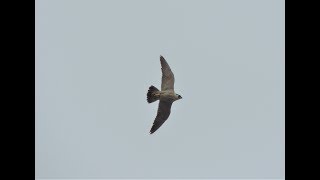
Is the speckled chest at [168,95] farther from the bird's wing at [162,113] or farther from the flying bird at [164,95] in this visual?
the bird's wing at [162,113]

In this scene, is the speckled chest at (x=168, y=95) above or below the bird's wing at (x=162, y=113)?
above

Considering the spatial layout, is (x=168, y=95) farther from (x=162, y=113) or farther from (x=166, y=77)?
(x=162, y=113)

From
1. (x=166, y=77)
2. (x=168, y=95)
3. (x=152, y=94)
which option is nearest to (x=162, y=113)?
(x=168, y=95)

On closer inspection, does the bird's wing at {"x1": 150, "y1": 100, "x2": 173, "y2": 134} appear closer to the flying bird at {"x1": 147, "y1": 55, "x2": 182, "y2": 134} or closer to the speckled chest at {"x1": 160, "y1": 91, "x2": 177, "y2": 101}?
the flying bird at {"x1": 147, "y1": 55, "x2": 182, "y2": 134}

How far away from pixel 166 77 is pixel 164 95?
53 cm

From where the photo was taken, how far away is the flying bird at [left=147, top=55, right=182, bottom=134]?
679 inches

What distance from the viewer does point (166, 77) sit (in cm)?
1730

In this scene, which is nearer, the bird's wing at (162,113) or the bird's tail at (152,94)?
the bird's tail at (152,94)

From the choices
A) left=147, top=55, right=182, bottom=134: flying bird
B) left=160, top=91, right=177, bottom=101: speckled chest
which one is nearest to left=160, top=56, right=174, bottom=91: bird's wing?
left=147, top=55, right=182, bottom=134: flying bird

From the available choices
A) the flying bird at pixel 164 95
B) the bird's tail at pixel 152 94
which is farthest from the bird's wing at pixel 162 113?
the bird's tail at pixel 152 94

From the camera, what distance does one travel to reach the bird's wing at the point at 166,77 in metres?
17.2

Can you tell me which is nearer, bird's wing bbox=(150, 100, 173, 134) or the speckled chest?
the speckled chest
